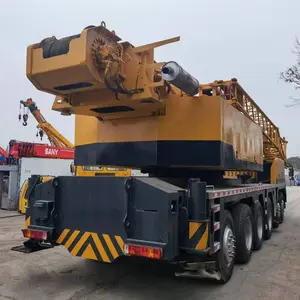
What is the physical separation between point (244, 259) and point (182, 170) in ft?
6.70

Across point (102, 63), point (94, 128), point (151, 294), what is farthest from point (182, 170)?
point (102, 63)

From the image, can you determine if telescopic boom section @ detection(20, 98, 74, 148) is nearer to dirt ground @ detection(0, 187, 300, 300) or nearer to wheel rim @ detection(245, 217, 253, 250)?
dirt ground @ detection(0, 187, 300, 300)

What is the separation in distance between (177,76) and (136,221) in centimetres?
193

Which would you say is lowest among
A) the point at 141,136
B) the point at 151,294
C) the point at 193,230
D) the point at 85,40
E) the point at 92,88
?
the point at 151,294

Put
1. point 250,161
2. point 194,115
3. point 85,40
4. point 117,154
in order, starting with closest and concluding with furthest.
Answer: point 85,40
point 194,115
point 117,154
point 250,161

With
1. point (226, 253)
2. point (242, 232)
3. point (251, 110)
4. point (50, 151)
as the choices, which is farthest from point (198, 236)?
point (50, 151)

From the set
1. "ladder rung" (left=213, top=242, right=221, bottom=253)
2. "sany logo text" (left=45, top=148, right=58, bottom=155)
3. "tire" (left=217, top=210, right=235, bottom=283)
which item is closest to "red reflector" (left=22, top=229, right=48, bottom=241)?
"ladder rung" (left=213, top=242, right=221, bottom=253)

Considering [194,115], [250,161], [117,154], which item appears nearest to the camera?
[194,115]

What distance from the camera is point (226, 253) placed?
17.1 ft

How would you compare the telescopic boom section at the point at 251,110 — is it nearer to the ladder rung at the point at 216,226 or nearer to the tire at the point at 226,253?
the tire at the point at 226,253

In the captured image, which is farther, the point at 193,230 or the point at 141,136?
the point at 141,136

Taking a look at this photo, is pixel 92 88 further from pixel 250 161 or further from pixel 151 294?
pixel 250 161

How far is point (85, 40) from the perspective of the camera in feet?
13.9

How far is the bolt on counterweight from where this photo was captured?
450 cm
